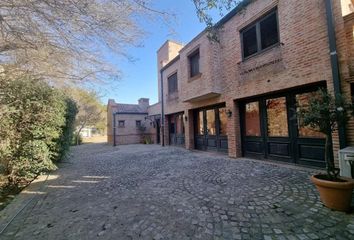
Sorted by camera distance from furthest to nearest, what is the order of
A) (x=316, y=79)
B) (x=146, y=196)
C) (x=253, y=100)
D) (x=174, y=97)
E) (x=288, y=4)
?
(x=174, y=97)
(x=253, y=100)
(x=288, y=4)
(x=316, y=79)
(x=146, y=196)

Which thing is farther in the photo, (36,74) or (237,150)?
(237,150)

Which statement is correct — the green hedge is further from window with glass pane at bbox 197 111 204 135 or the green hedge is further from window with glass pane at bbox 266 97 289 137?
window with glass pane at bbox 266 97 289 137

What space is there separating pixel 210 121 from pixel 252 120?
282 cm

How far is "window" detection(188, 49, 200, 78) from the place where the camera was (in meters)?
9.48

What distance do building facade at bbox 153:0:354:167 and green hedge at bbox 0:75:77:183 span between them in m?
5.27

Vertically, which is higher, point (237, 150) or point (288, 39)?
point (288, 39)

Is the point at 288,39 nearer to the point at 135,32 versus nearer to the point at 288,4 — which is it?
the point at 288,4

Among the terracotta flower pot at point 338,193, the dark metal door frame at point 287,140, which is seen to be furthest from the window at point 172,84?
the terracotta flower pot at point 338,193

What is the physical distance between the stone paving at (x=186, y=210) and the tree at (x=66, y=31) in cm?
351

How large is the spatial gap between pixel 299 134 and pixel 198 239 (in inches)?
198

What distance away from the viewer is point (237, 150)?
7.63 m

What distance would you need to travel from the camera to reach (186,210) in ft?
10.5

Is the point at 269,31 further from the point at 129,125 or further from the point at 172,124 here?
the point at 129,125

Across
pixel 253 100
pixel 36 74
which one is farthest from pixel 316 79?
pixel 36 74
